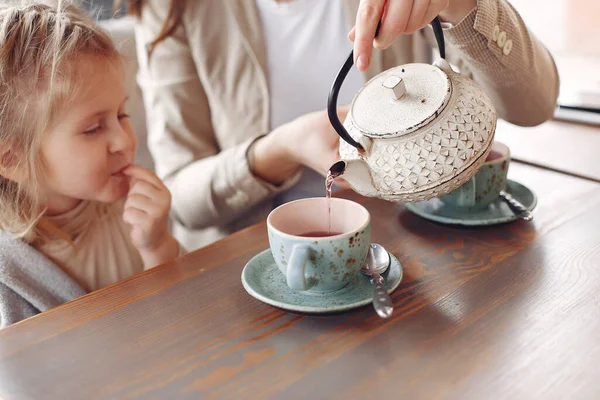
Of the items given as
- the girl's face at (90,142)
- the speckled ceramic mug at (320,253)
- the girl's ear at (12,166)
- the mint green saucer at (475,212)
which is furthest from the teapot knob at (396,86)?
the girl's ear at (12,166)

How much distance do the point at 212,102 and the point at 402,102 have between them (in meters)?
0.76

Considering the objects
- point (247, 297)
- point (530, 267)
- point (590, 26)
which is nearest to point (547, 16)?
point (590, 26)

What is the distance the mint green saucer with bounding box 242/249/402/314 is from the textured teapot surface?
0.33 ft

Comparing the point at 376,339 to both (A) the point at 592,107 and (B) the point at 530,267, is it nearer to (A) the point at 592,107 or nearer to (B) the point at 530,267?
(B) the point at 530,267

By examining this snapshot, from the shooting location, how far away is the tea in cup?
2.67 ft

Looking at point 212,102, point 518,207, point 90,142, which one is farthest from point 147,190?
point 518,207

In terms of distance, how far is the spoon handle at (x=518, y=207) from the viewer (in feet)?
2.66

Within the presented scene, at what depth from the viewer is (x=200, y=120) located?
52.7 inches

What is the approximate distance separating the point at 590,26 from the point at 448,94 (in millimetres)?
1696

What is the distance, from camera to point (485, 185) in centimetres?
82

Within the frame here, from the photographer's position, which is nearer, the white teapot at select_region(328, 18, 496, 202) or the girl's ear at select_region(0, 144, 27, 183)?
the white teapot at select_region(328, 18, 496, 202)

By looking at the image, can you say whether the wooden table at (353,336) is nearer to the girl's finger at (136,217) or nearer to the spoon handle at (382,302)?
the spoon handle at (382,302)

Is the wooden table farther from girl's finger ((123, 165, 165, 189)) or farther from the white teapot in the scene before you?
girl's finger ((123, 165, 165, 189))

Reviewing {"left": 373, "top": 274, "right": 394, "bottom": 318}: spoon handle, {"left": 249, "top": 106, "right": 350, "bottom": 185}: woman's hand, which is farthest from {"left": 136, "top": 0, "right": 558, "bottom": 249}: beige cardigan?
{"left": 373, "top": 274, "right": 394, "bottom": 318}: spoon handle
